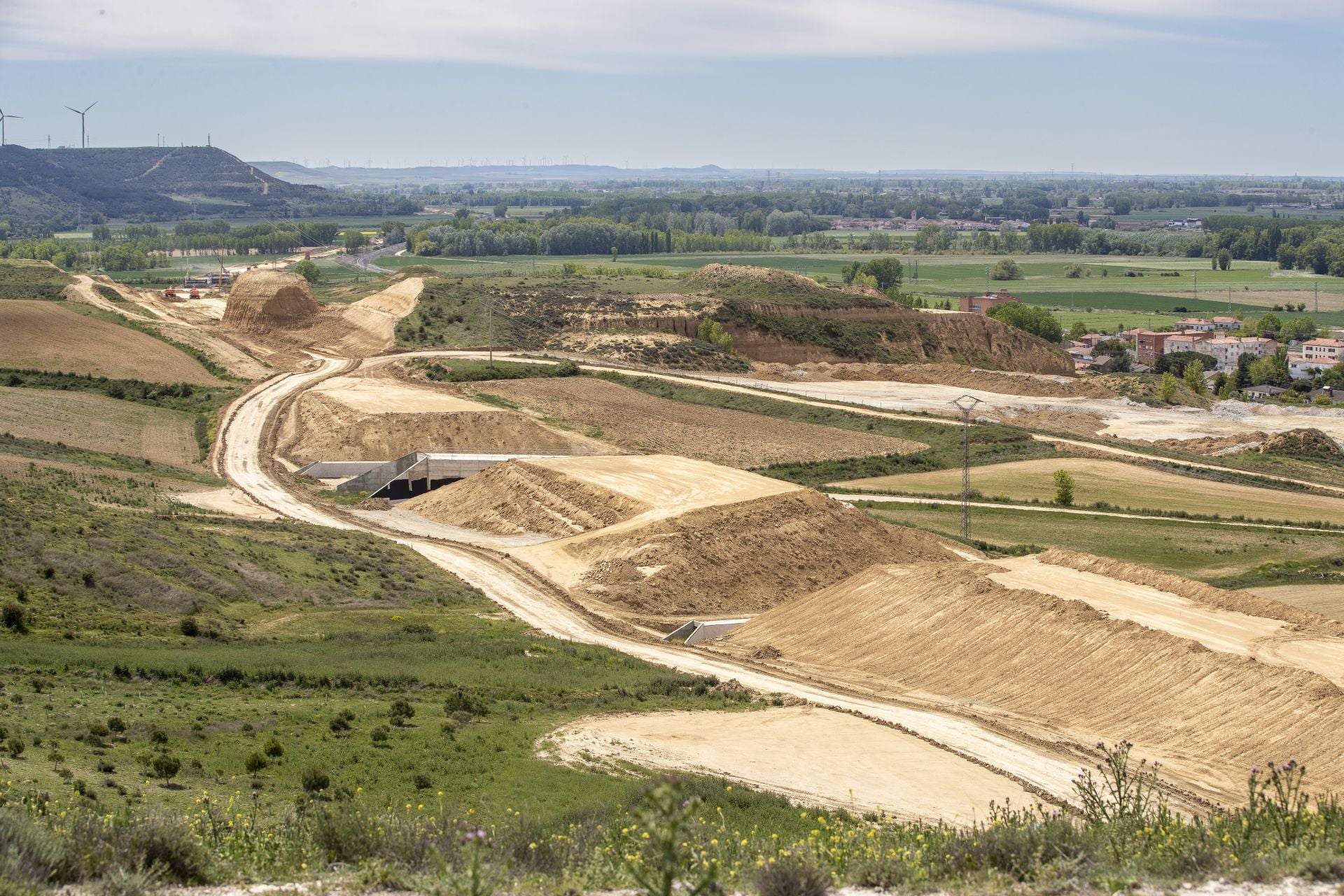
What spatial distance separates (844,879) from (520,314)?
4378 inches

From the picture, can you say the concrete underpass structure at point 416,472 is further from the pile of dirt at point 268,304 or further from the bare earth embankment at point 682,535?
the pile of dirt at point 268,304

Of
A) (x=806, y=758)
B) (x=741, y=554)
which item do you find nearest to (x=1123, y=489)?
(x=741, y=554)

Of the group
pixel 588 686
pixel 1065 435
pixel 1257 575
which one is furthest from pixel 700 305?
pixel 588 686

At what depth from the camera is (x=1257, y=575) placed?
53.4m

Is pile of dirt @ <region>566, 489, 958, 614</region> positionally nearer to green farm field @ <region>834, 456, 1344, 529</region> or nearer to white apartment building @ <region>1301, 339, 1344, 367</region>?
green farm field @ <region>834, 456, 1344, 529</region>

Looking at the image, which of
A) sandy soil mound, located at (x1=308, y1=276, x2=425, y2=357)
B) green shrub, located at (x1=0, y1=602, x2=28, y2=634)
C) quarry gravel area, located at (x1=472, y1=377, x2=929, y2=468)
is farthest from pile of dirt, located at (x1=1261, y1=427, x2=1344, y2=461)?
green shrub, located at (x1=0, y1=602, x2=28, y2=634)

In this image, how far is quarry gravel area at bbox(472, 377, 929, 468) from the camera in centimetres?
8275

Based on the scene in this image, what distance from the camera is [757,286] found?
14825 cm

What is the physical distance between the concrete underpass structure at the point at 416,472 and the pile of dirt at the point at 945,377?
4731 centimetres

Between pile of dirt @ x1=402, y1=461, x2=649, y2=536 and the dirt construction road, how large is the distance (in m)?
3.79

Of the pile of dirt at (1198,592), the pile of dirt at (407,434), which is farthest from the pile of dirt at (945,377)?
the pile of dirt at (1198,592)

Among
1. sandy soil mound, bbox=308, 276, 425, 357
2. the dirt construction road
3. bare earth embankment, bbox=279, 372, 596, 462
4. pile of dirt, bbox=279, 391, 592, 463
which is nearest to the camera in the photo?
the dirt construction road

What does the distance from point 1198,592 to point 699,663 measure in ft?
48.2

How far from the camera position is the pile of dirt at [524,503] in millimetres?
58781
